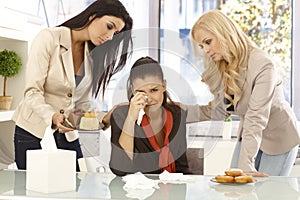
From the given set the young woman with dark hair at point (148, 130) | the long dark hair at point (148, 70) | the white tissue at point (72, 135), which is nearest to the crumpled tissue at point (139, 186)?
the young woman with dark hair at point (148, 130)

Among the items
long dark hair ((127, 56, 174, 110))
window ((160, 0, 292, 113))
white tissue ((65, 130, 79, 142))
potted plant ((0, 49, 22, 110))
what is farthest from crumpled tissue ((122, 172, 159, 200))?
window ((160, 0, 292, 113))

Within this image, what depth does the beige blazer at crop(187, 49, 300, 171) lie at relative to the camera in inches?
79.7

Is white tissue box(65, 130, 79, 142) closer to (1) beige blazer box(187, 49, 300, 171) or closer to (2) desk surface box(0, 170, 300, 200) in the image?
(1) beige blazer box(187, 49, 300, 171)

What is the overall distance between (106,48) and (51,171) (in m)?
1.03

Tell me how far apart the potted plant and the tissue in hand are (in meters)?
1.06

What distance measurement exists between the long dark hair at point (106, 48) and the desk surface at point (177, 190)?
2.53ft

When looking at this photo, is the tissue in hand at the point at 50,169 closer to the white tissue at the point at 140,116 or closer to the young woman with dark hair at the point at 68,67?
the white tissue at the point at 140,116

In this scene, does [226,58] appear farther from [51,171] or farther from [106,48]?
[51,171]

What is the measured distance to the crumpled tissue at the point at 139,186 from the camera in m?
1.25

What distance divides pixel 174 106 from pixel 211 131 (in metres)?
0.26

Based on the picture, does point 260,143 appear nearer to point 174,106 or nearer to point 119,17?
point 174,106

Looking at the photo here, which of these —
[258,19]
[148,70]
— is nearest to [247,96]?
[148,70]

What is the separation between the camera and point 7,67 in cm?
226

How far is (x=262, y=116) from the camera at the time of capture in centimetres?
204
